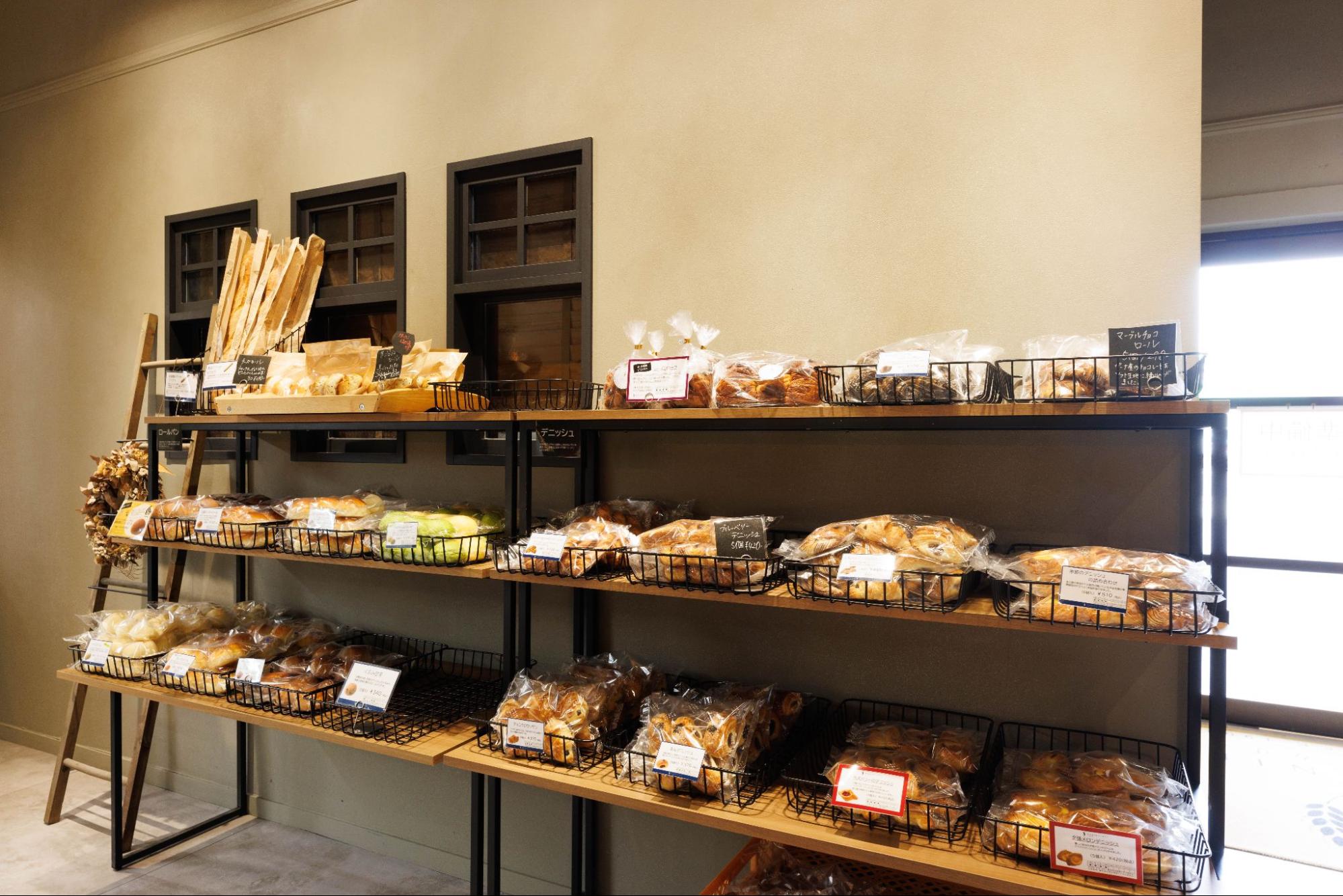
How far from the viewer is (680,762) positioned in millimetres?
1547

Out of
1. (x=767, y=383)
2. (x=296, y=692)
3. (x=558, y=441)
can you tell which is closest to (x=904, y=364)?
(x=767, y=383)

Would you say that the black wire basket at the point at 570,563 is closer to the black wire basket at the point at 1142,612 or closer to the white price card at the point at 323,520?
the white price card at the point at 323,520

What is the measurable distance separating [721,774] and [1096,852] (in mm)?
652

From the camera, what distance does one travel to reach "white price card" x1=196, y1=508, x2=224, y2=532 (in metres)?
2.29

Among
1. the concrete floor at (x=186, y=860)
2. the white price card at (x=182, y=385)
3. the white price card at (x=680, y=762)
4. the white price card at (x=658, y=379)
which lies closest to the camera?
the white price card at (x=680, y=762)

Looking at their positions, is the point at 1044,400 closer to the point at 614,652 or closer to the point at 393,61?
the point at 614,652

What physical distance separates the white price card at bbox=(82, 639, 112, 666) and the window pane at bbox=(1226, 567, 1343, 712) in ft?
13.3

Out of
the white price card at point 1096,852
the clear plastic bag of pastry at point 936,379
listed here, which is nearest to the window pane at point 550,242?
the clear plastic bag of pastry at point 936,379

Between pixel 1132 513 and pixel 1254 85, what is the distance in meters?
2.50

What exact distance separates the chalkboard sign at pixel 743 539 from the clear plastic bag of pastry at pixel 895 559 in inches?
2.2

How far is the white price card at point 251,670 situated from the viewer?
2.13 meters

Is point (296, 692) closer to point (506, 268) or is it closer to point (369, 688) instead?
point (369, 688)

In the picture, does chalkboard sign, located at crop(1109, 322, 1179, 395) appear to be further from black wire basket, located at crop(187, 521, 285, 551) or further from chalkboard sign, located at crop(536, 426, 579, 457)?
black wire basket, located at crop(187, 521, 285, 551)

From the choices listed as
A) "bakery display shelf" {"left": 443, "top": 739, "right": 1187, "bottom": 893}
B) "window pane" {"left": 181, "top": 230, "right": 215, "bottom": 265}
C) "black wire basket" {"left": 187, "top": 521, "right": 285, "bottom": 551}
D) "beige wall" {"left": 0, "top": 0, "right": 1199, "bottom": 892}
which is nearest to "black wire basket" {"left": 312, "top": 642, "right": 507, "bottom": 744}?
"beige wall" {"left": 0, "top": 0, "right": 1199, "bottom": 892}
